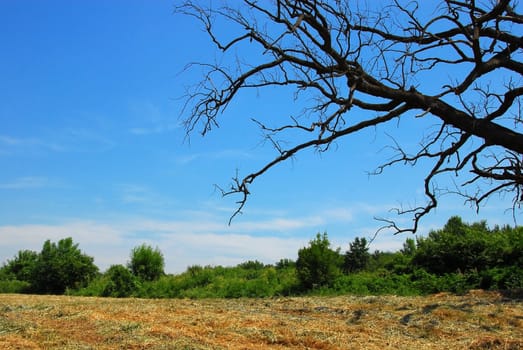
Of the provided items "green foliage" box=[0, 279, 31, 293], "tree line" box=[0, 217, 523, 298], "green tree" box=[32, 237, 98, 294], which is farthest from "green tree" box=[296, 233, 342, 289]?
"green foliage" box=[0, 279, 31, 293]

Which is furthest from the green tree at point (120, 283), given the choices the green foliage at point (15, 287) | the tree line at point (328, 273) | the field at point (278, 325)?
the field at point (278, 325)

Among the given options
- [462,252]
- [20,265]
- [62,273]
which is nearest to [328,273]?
[462,252]

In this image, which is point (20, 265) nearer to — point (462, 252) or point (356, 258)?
point (356, 258)

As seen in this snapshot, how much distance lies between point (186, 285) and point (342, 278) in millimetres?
4615

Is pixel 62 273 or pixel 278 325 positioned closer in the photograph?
pixel 278 325

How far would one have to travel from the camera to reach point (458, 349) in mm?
6820

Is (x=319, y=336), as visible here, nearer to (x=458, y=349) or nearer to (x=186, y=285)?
(x=458, y=349)

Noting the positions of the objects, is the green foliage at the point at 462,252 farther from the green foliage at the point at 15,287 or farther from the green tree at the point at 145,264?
the green foliage at the point at 15,287

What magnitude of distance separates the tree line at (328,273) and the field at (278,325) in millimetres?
2351

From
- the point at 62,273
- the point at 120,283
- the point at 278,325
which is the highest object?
the point at 62,273

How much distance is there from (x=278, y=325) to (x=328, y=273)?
5.97 metres

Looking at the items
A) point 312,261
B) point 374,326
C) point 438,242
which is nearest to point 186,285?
point 312,261

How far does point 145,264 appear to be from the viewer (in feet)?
55.3

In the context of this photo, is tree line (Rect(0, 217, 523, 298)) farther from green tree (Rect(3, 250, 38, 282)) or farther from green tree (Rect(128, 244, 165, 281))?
green tree (Rect(3, 250, 38, 282))
